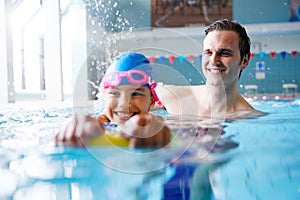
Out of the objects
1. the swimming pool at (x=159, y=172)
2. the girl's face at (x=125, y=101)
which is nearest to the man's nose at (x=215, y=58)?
the girl's face at (x=125, y=101)

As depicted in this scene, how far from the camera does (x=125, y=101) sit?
166 cm

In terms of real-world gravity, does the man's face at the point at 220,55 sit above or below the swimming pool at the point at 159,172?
above

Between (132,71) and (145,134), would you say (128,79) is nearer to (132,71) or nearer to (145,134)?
(132,71)

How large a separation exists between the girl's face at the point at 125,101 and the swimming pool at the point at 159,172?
0.36 m

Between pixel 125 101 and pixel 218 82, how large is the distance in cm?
82

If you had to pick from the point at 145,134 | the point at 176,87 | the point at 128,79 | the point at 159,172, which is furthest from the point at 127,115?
the point at 176,87

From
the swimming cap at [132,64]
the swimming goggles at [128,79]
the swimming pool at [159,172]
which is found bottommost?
the swimming pool at [159,172]

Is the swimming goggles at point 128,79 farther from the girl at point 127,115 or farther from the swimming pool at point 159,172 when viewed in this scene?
the swimming pool at point 159,172

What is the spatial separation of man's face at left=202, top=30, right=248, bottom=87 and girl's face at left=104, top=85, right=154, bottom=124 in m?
0.58

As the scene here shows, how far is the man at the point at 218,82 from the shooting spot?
2188 millimetres

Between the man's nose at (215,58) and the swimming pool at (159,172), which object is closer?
the swimming pool at (159,172)

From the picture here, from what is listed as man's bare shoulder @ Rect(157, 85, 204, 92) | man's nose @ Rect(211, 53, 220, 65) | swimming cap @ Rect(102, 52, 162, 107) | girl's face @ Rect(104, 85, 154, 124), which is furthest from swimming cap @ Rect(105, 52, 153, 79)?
man's bare shoulder @ Rect(157, 85, 204, 92)

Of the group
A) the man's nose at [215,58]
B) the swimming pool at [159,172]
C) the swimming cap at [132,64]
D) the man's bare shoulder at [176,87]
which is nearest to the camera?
the swimming pool at [159,172]

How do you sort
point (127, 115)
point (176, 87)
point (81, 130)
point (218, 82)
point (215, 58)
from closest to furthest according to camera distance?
point (81, 130), point (127, 115), point (215, 58), point (218, 82), point (176, 87)
